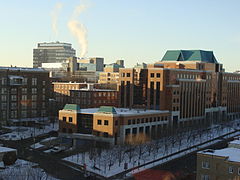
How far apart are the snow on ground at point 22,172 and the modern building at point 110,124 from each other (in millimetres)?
17141

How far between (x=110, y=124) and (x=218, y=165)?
2972 cm

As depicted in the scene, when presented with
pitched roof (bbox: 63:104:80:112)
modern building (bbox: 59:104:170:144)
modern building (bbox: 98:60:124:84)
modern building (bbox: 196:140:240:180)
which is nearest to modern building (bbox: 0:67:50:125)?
modern building (bbox: 59:104:170:144)

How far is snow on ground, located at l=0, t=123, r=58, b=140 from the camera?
3054 inches

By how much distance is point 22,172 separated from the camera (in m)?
47.5

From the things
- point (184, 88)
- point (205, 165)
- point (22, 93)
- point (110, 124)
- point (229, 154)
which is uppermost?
point (184, 88)

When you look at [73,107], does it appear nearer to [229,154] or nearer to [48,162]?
[48,162]

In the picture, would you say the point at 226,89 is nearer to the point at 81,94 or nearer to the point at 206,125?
the point at 206,125

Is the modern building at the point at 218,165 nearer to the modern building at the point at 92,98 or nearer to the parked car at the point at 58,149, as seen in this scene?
the parked car at the point at 58,149

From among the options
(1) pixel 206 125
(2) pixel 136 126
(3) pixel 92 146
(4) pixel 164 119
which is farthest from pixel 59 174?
(1) pixel 206 125

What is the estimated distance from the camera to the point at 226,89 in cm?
11700

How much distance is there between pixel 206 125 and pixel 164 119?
46.0 ft

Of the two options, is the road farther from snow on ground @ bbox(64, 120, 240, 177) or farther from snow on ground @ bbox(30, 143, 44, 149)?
snow on ground @ bbox(64, 120, 240, 177)

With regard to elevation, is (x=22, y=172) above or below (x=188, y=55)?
below

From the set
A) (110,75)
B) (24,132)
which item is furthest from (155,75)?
(110,75)
